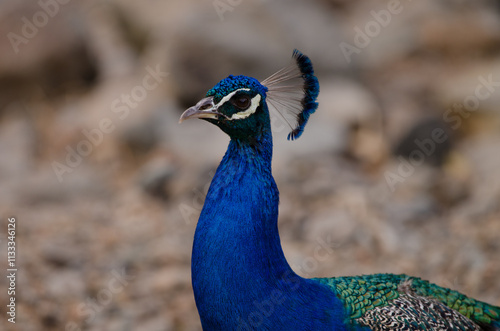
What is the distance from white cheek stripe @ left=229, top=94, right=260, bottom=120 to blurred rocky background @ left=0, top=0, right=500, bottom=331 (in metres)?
1.98

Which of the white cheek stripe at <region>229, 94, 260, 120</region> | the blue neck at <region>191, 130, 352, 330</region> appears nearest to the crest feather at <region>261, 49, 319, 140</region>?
the white cheek stripe at <region>229, 94, 260, 120</region>

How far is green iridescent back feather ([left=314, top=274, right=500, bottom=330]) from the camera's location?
2.57 m

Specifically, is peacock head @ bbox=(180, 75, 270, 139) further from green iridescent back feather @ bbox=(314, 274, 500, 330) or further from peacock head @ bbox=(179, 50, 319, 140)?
green iridescent back feather @ bbox=(314, 274, 500, 330)

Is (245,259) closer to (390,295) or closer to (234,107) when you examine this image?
(234,107)

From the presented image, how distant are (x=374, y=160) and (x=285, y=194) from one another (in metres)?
1.30

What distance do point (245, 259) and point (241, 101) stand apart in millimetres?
608

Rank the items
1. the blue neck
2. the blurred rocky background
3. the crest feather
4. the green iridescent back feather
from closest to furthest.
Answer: the blue neck < the crest feather < the green iridescent back feather < the blurred rocky background

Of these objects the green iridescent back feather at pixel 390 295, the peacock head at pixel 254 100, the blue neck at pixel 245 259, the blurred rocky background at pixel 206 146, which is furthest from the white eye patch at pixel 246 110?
the blurred rocky background at pixel 206 146

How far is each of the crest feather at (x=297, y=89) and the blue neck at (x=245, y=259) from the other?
0.72 feet

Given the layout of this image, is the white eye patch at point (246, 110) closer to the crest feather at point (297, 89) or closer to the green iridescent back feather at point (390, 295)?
the crest feather at point (297, 89)

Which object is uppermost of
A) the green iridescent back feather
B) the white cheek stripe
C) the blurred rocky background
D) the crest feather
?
the blurred rocky background

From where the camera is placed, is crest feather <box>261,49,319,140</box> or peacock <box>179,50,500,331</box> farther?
crest feather <box>261,49,319,140</box>

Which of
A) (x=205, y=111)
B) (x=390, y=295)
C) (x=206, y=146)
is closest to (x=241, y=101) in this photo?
(x=205, y=111)

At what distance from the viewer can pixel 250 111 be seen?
2355mm
